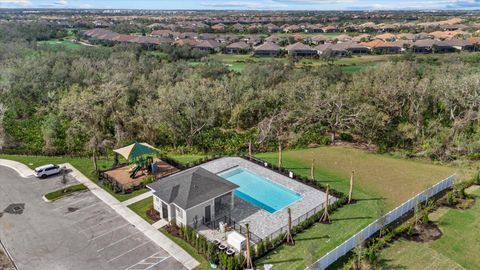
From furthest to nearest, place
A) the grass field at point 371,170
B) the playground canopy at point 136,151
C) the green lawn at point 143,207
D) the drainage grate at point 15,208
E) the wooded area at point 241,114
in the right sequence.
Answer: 1. the wooded area at point 241,114
2. the playground canopy at point 136,151
3. the grass field at point 371,170
4. the drainage grate at point 15,208
5. the green lawn at point 143,207

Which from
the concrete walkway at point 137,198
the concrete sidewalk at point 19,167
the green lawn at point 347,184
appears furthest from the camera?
the concrete sidewalk at point 19,167

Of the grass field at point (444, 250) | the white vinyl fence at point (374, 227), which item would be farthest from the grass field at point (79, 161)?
the grass field at point (444, 250)

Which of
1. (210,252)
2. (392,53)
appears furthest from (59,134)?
(392,53)

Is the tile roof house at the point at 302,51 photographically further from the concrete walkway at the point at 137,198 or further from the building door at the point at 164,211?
the building door at the point at 164,211

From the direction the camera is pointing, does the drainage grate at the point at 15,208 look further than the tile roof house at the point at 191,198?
Yes

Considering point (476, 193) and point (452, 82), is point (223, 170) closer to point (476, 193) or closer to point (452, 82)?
point (476, 193)

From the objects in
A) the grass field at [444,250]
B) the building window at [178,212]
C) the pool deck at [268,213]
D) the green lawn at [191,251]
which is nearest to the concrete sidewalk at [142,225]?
the green lawn at [191,251]

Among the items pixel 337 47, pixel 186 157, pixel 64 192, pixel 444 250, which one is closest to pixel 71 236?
pixel 64 192

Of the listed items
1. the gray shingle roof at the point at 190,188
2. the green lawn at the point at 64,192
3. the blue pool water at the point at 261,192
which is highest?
the gray shingle roof at the point at 190,188

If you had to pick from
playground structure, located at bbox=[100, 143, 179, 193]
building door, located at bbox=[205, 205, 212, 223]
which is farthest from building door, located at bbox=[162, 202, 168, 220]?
playground structure, located at bbox=[100, 143, 179, 193]

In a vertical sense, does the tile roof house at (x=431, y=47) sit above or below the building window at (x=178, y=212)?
above
